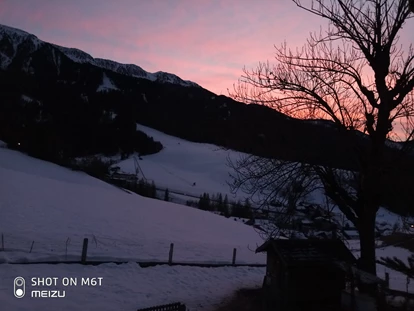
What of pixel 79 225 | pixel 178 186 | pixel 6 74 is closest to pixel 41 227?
pixel 79 225

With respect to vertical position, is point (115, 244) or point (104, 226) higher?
point (104, 226)

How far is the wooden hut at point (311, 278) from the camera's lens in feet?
37.5

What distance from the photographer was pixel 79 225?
22312 millimetres

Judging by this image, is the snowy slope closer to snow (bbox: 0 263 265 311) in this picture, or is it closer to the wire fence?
the wire fence

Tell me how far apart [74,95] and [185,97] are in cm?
3358

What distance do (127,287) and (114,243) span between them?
6715 millimetres

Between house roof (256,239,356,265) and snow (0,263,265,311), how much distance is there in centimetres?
252

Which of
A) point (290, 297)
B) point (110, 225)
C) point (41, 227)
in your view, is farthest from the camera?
point (110, 225)

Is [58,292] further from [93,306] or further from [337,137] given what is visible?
[337,137]

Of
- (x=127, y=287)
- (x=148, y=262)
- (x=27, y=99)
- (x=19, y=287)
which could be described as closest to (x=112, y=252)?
(x=148, y=262)

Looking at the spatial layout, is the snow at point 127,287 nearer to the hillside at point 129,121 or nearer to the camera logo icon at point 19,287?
the camera logo icon at point 19,287

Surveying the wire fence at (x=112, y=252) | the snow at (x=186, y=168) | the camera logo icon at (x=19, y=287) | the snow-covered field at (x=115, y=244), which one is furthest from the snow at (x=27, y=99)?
the camera logo icon at (x=19, y=287)

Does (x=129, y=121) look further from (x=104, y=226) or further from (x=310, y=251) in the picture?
(x=310, y=251)

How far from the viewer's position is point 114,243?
19.3 metres
